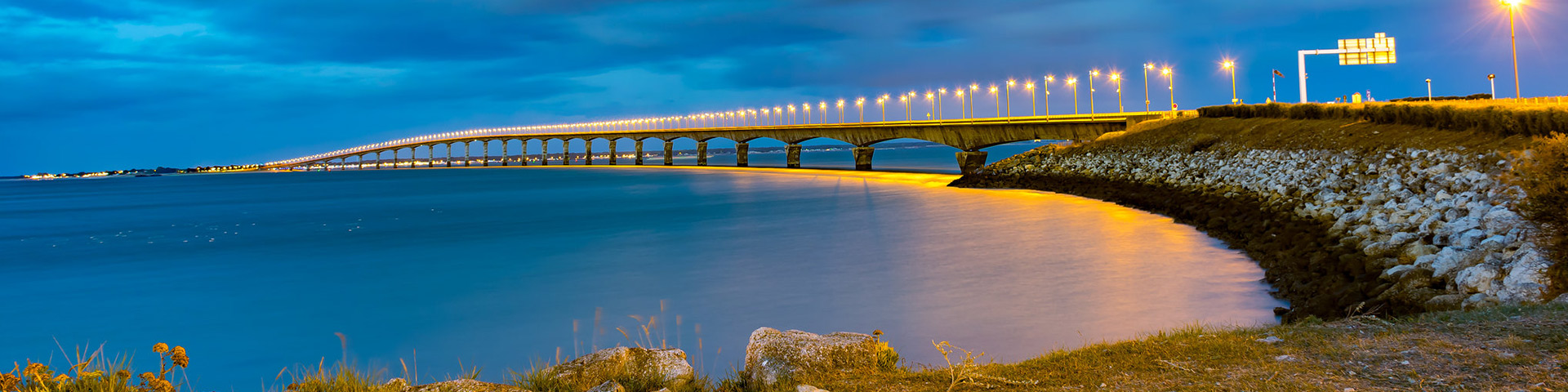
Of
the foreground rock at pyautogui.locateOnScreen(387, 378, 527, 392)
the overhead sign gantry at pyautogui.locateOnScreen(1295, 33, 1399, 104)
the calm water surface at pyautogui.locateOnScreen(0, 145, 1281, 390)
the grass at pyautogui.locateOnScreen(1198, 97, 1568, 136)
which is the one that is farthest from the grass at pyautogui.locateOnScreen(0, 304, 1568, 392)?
the overhead sign gantry at pyautogui.locateOnScreen(1295, 33, 1399, 104)

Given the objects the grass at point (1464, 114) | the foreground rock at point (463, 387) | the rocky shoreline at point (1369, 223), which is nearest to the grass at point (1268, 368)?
the foreground rock at point (463, 387)

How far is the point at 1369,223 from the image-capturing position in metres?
17.8

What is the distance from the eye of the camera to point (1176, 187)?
3594 cm

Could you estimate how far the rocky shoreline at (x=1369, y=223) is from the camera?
1180 cm

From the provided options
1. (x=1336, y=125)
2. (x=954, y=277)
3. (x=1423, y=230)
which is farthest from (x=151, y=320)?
(x=1336, y=125)

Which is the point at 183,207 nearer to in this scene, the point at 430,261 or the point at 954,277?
the point at 430,261

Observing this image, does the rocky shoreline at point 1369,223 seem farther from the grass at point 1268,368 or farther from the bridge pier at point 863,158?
the bridge pier at point 863,158

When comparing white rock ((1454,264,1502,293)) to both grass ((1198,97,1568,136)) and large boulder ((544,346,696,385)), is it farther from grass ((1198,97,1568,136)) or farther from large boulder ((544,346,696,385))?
grass ((1198,97,1568,136))

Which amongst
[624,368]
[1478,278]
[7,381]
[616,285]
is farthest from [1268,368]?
[616,285]

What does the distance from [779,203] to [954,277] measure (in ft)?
105

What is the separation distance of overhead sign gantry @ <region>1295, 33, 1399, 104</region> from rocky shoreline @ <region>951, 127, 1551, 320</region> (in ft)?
91.5

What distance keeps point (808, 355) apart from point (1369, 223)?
14871mm

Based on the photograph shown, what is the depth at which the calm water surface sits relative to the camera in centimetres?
1424

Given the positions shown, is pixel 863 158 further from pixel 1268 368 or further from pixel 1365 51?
pixel 1268 368
